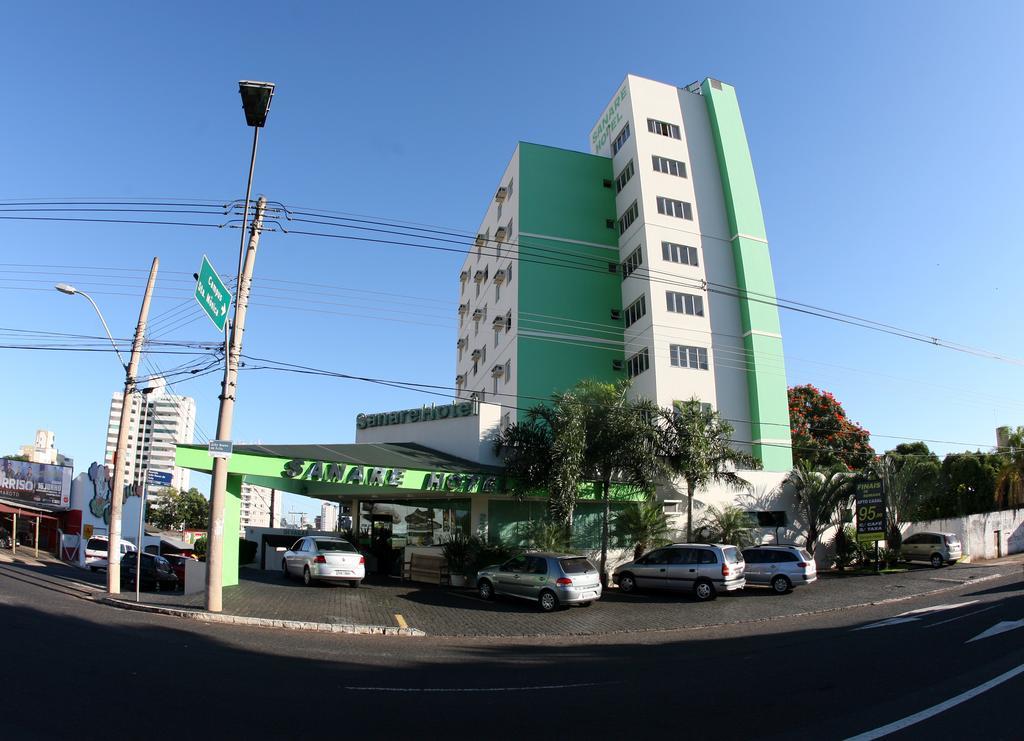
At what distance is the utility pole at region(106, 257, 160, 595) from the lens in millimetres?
19953

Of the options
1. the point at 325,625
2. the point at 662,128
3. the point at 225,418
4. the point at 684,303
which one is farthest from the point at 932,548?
the point at 225,418

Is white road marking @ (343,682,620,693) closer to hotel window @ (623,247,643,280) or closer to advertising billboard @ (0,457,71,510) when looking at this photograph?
hotel window @ (623,247,643,280)

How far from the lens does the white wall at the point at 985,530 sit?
1315 inches

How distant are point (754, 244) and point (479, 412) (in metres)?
22.5

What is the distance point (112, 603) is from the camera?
17844 mm

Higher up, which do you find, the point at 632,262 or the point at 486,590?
the point at 632,262

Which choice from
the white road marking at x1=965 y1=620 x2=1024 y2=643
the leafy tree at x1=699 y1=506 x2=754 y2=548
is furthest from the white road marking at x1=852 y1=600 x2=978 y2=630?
the leafy tree at x1=699 y1=506 x2=754 y2=548

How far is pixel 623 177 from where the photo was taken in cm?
4275

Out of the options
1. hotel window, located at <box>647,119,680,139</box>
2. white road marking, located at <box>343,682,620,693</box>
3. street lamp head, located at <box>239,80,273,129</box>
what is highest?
hotel window, located at <box>647,119,680,139</box>

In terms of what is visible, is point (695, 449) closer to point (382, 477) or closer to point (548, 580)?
point (548, 580)

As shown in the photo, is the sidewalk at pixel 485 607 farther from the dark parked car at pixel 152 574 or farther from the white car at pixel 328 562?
the dark parked car at pixel 152 574

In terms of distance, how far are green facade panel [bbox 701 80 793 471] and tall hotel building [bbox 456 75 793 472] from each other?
83mm

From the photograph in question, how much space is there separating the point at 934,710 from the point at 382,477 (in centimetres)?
1796

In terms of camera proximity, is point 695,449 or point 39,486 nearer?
point 695,449
